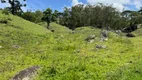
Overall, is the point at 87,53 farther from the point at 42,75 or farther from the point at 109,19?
the point at 109,19

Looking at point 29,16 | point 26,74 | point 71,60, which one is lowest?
point 26,74

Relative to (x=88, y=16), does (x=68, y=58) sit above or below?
below

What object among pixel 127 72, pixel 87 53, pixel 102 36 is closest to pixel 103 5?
pixel 102 36

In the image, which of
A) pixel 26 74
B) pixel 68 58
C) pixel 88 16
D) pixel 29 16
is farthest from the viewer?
pixel 88 16

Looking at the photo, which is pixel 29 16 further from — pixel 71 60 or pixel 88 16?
pixel 71 60

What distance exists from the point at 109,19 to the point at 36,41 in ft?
224

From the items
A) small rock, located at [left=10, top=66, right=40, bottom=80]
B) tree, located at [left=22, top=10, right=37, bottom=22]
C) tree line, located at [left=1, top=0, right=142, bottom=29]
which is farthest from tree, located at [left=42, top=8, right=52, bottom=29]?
small rock, located at [left=10, top=66, right=40, bottom=80]

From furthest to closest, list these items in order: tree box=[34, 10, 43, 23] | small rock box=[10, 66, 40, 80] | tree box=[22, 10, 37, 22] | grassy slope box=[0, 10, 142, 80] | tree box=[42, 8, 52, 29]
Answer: tree box=[34, 10, 43, 23] → tree box=[22, 10, 37, 22] → tree box=[42, 8, 52, 29] → grassy slope box=[0, 10, 142, 80] → small rock box=[10, 66, 40, 80]

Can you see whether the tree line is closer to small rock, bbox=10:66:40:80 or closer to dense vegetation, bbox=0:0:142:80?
dense vegetation, bbox=0:0:142:80

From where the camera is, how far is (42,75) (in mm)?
17375

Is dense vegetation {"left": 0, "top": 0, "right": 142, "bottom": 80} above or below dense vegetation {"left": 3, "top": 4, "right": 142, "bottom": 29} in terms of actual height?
below

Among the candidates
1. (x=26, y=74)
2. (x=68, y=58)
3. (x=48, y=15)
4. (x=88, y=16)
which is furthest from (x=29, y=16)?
(x=26, y=74)

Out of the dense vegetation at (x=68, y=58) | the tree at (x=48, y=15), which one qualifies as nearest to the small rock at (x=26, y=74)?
the dense vegetation at (x=68, y=58)

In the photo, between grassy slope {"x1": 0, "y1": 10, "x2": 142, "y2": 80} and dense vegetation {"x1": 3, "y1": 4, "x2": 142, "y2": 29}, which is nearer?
grassy slope {"x1": 0, "y1": 10, "x2": 142, "y2": 80}
